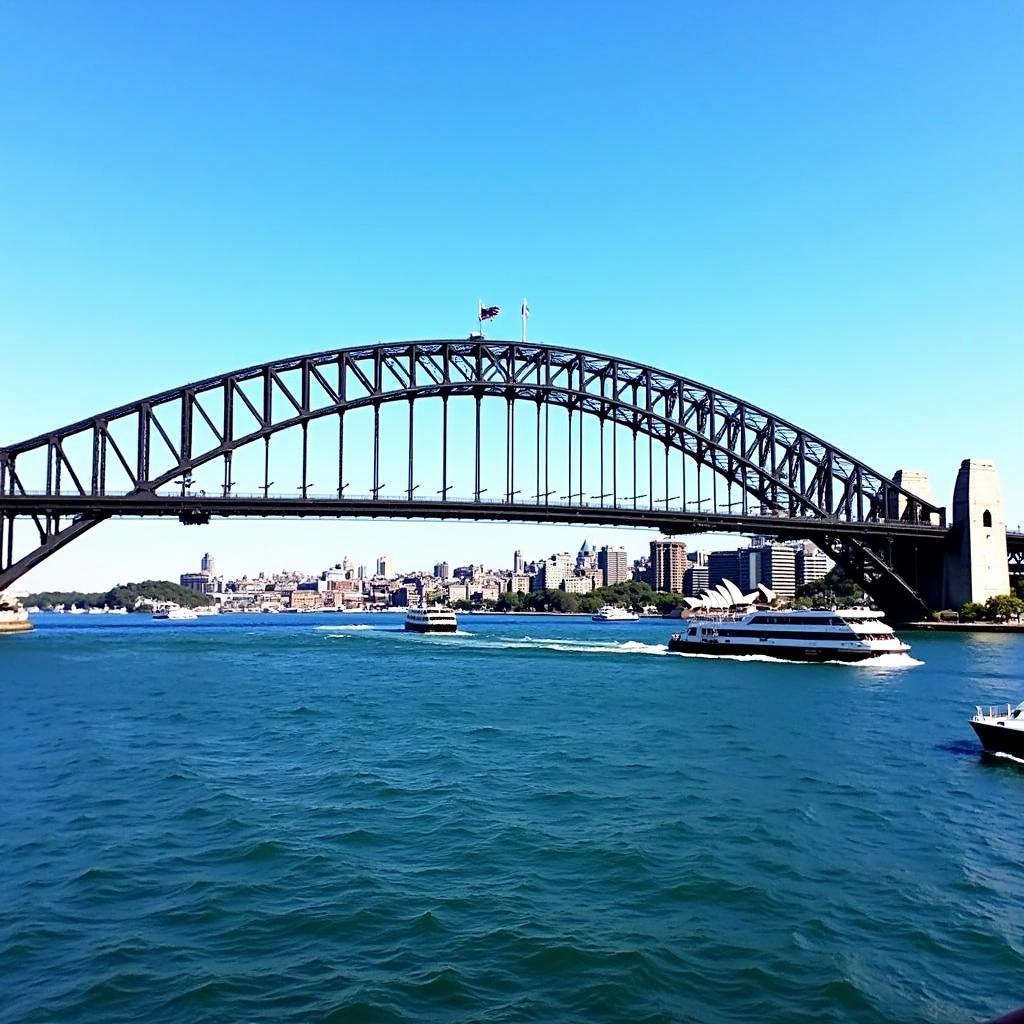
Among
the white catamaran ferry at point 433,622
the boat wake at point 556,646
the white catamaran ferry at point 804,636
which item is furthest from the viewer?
the white catamaran ferry at point 433,622

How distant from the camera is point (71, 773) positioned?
23266 mm

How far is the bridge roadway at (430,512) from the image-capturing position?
74.3 metres

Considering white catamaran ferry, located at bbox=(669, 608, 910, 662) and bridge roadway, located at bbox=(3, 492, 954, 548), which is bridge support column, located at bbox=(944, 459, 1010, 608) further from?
white catamaran ferry, located at bbox=(669, 608, 910, 662)

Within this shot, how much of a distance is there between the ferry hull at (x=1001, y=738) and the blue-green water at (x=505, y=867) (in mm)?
1023

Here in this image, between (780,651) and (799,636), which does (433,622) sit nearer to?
(780,651)

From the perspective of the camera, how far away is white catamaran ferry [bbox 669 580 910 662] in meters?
56.9

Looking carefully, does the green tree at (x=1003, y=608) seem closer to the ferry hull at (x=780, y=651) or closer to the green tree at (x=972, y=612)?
the green tree at (x=972, y=612)

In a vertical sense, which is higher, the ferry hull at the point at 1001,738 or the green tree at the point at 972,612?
the green tree at the point at 972,612

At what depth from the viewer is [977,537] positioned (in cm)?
9462

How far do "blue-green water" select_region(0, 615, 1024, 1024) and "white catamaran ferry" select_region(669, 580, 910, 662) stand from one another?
22.7 meters

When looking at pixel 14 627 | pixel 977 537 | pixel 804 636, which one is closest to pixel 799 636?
pixel 804 636

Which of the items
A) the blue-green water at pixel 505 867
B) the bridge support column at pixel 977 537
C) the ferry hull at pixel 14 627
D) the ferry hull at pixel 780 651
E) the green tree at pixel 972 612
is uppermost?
the bridge support column at pixel 977 537

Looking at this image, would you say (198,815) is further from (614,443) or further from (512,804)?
(614,443)

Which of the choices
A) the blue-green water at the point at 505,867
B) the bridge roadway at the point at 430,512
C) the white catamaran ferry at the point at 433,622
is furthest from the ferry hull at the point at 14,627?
the blue-green water at the point at 505,867
